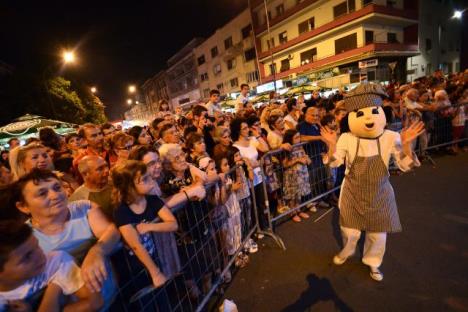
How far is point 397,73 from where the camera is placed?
24.5m


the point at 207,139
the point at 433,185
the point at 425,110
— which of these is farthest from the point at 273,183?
the point at 425,110

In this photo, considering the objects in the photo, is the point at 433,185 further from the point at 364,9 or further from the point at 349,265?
the point at 364,9

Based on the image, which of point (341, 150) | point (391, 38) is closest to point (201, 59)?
point (391, 38)

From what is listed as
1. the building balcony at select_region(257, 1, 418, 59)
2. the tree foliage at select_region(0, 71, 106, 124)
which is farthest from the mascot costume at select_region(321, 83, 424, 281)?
the building balcony at select_region(257, 1, 418, 59)

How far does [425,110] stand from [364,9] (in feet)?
62.9

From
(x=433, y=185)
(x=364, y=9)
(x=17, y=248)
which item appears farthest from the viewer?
(x=364, y=9)

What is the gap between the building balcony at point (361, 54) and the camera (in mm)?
21078

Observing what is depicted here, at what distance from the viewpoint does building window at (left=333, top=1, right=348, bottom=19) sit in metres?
22.9

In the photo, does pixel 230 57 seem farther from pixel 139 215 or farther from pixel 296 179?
pixel 139 215

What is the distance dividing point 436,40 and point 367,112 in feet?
117

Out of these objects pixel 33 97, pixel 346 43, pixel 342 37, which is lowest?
→ pixel 33 97

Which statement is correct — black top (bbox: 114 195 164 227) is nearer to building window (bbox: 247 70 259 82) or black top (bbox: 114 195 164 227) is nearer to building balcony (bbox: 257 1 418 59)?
building balcony (bbox: 257 1 418 59)

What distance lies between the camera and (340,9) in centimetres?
2333

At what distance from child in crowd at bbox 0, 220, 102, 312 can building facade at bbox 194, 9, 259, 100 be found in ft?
112
